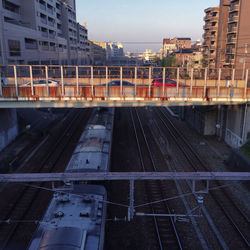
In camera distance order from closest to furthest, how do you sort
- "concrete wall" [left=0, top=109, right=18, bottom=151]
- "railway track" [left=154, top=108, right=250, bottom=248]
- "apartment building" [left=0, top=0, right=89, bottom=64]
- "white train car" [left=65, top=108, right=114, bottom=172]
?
"railway track" [left=154, top=108, right=250, bottom=248] < "white train car" [left=65, top=108, right=114, bottom=172] < "concrete wall" [left=0, top=109, right=18, bottom=151] < "apartment building" [left=0, top=0, right=89, bottom=64]

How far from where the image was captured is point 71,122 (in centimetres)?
3384

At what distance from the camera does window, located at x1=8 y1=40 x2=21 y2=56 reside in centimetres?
3641

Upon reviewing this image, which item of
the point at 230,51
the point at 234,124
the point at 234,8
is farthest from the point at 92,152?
the point at 234,8

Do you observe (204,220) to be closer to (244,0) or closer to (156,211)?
(156,211)

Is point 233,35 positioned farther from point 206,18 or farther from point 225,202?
point 225,202

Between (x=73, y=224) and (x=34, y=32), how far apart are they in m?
46.2

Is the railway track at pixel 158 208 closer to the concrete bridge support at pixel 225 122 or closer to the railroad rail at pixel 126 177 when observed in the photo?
the railroad rail at pixel 126 177

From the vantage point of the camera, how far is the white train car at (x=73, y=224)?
23.5 feet

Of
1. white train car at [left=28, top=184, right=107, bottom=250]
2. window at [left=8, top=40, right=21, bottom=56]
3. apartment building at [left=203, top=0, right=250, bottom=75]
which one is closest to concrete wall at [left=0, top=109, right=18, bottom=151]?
window at [left=8, top=40, right=21, bottom=56]

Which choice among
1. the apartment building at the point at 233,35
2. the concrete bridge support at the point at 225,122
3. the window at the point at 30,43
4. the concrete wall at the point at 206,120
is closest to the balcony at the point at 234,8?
the apartment building at the point at 233,35

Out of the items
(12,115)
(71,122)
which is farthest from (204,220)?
(71,122)

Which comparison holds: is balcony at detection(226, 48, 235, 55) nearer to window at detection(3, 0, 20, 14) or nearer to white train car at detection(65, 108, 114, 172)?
white train car at detection(65, 108, 114, 172)

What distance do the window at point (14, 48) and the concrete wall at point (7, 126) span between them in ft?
50.2

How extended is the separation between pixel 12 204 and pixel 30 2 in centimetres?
4490
